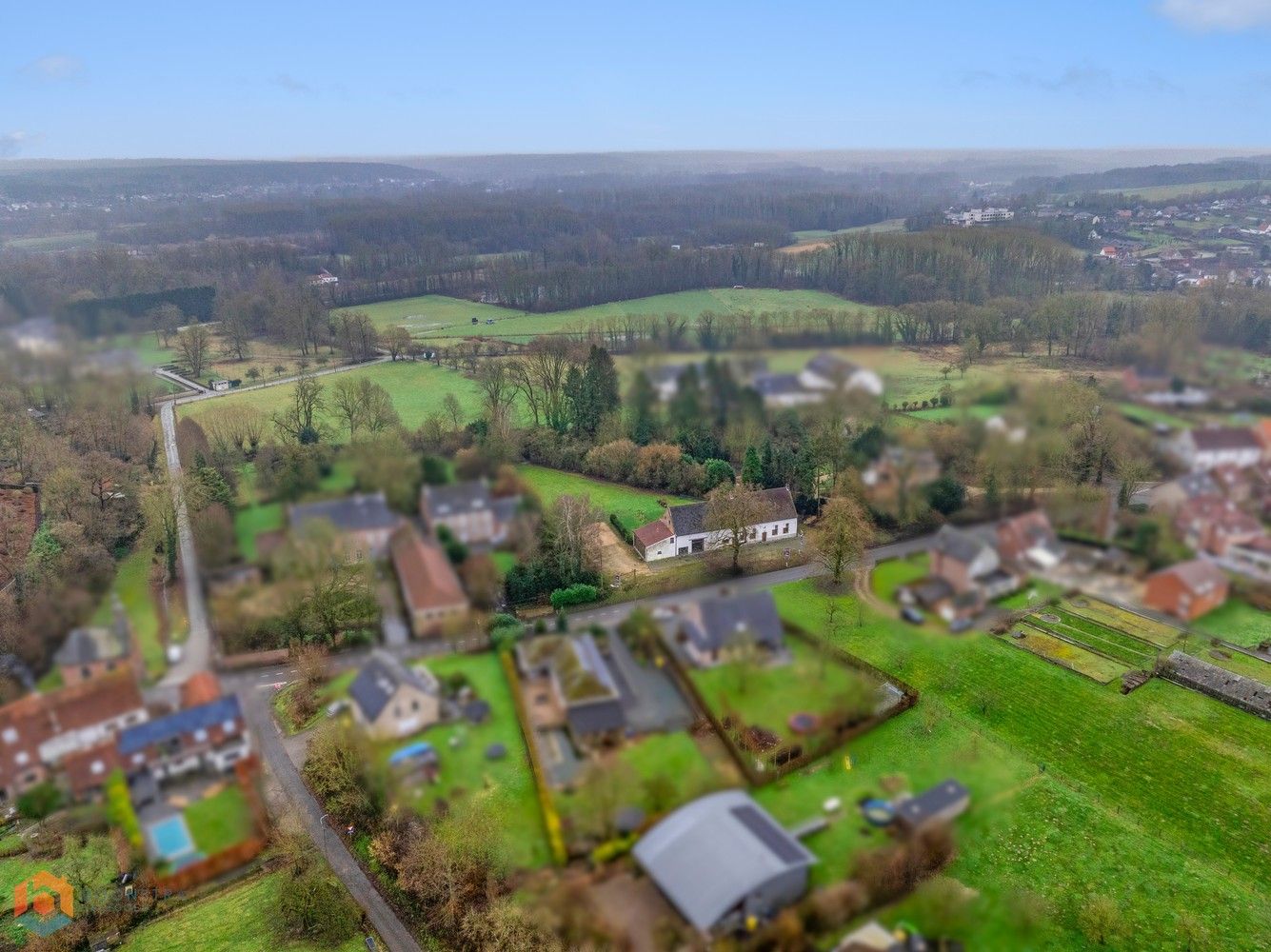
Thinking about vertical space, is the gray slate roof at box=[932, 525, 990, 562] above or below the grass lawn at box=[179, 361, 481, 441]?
above

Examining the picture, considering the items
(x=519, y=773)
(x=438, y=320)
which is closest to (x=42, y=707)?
(x=519, y=773)

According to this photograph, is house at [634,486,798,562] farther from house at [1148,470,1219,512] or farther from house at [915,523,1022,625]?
house at [1148,470,1219,512]

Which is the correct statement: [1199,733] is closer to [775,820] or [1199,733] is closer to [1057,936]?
[1057,936]

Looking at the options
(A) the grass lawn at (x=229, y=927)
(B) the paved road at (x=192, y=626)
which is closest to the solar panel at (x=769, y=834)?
(B) the paved road at (x=192, y=626)

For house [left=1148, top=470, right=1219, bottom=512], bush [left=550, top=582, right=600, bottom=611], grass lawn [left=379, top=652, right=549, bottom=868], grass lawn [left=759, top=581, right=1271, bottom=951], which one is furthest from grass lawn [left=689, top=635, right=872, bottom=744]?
bush [left=550, top=582, right=600, bottom=611]

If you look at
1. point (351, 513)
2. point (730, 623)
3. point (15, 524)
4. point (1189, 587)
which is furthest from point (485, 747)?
point (15, 524)

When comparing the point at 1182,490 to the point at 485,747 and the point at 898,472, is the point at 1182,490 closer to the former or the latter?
the point at 898,472

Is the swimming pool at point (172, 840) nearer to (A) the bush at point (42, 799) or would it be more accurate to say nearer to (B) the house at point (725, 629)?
(A) the bush at point (42, 799)
